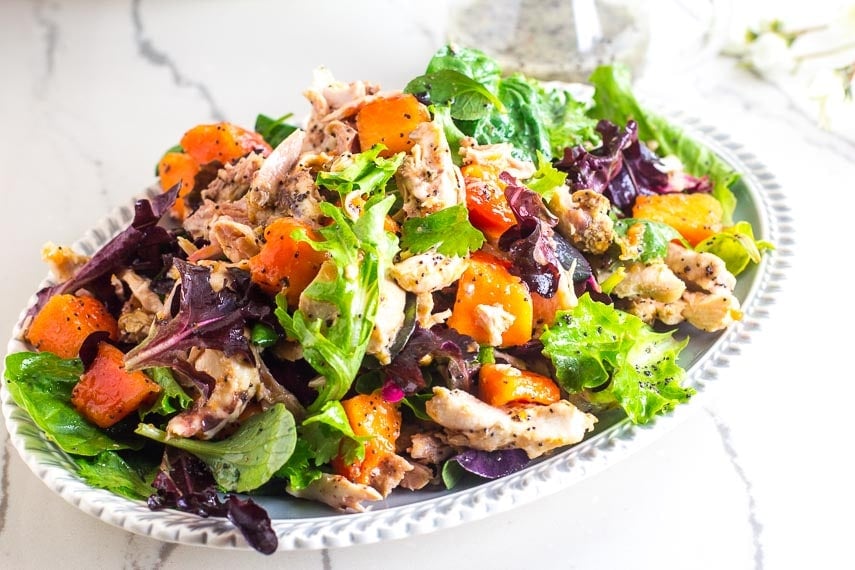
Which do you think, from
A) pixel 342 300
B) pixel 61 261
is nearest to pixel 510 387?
pixel 342 300

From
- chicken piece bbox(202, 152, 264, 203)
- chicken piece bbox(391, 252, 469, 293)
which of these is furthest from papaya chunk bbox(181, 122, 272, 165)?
chicken piece bbox(391, 252, 469, 293)

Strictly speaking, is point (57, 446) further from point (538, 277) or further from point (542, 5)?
point (542, 5)

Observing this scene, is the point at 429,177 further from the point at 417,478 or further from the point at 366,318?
the point at 417,478

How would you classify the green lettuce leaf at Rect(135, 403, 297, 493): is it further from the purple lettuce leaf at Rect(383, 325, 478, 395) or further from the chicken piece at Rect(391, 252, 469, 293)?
the chicken piece at Rect(391, 252, 469, 293)

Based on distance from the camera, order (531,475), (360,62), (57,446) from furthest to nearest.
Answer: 1. (360,62)
2. (57,446)
3. (531,475)

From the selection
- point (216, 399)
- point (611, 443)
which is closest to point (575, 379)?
point (611, 443)

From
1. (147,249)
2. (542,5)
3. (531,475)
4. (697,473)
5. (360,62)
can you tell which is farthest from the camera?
(360,62)
